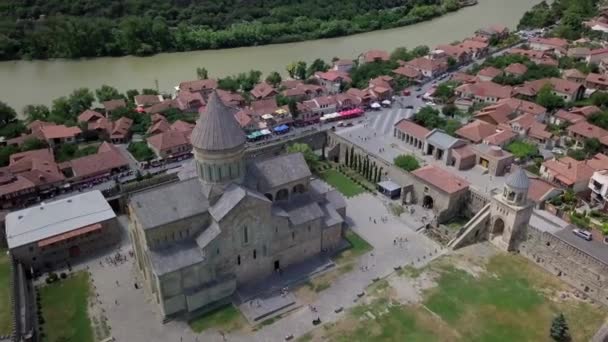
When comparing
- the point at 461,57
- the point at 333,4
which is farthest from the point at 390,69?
the point at 333,4

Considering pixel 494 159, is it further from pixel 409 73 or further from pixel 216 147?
pixel 409 73

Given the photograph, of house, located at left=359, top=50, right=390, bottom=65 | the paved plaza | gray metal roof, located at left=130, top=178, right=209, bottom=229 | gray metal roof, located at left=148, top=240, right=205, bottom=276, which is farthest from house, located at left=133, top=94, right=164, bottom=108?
house, located at left=359, top=50, right=390, bottom=65

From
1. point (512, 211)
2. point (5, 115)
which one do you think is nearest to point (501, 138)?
point (512, 211)

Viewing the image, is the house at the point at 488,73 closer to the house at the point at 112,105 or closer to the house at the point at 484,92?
the house at the point at 484,92

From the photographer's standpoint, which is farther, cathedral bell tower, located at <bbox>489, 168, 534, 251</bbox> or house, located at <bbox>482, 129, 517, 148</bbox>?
house, located at <bbox>482, 129, 517, 148</bbox>

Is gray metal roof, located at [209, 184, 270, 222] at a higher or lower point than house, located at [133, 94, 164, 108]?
higher

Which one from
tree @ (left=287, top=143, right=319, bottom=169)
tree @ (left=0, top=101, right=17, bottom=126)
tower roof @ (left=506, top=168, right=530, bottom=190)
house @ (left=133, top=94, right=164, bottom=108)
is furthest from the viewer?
house @ (left=133, top=94, right=164, bottom=108)

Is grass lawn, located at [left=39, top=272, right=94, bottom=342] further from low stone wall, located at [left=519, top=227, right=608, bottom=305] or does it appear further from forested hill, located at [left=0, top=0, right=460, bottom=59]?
forested hill, located at [left=0, top=0, right=460, bottom=59]
